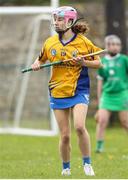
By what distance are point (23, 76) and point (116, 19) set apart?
485 centimetres

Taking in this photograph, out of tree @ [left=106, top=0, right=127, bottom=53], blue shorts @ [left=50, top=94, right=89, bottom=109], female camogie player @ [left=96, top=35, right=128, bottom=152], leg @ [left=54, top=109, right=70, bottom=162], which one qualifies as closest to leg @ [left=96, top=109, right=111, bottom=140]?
female camogie player @ [left=96, top=35, right=128, bottom=152]

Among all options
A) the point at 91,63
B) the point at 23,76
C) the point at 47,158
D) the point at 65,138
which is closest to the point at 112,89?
the point at 47,158

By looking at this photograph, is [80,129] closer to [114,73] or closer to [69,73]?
[69,73]

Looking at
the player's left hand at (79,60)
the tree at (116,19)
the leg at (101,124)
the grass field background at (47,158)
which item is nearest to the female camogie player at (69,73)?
the player's left hand at (79,60)

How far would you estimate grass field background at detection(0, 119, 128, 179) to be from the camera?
10.4 meters

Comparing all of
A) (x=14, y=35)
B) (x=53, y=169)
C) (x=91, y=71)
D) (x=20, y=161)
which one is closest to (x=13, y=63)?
(x=14, y=35)

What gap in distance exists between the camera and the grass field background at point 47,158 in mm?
10398

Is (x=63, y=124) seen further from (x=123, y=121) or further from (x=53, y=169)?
(x=123, y=121)

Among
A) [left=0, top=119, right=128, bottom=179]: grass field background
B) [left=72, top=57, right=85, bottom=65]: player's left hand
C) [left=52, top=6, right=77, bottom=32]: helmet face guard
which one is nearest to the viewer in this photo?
[left=72, top=57, right=85, bottom=65]: player's left hand

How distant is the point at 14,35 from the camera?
66.7ft

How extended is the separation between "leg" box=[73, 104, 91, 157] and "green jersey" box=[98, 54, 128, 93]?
195 inches

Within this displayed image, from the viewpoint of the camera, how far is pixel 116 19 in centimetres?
2409

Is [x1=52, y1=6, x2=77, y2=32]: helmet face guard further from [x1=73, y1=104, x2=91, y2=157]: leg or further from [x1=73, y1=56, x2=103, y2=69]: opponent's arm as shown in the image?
[x1=73, y1=104, x2=91, y2=157]: leg

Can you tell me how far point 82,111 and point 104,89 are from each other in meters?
5.14
